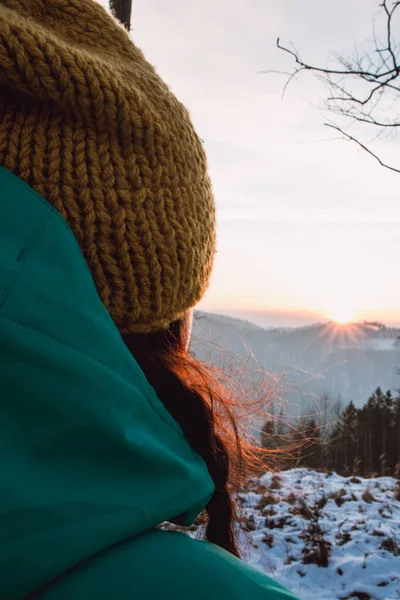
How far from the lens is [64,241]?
A: 0.66 metres

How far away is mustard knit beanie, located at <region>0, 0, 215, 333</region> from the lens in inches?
30.7

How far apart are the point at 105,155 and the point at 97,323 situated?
1.16 ft

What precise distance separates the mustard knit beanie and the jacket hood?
0.48ft

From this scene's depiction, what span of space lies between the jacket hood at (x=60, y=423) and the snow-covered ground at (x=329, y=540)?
9.56 ft

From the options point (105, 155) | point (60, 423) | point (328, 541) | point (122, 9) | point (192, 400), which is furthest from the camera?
point (328, 541)

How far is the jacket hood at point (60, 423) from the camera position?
53 cm

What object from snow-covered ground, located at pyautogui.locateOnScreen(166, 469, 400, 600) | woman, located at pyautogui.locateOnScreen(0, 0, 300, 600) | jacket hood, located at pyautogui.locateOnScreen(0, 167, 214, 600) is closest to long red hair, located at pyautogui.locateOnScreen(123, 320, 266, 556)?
woman, located at pyautogui.locateOnScreen(0, 0, 300, 600)

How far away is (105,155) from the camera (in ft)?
2.73

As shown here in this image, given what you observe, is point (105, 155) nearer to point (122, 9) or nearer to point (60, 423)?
point (60, 423)

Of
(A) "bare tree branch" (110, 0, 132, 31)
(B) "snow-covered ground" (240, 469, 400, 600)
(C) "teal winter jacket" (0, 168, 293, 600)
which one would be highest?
(A) "bare tree branch" (110, 0, 132, 31)

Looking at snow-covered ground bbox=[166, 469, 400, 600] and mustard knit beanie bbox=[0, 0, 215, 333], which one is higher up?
mustard knit beanie bbox=[0, 0, 215, 333]

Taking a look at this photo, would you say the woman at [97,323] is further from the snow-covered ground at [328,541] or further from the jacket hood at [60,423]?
the snow-covered ground at [328,541]

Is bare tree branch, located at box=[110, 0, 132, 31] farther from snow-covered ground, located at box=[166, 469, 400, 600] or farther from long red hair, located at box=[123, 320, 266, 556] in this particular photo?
snow-covered ground, located at box=[166, 469, 400, 600]

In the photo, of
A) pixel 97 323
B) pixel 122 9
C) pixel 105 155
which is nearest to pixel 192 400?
pixel 97 323
